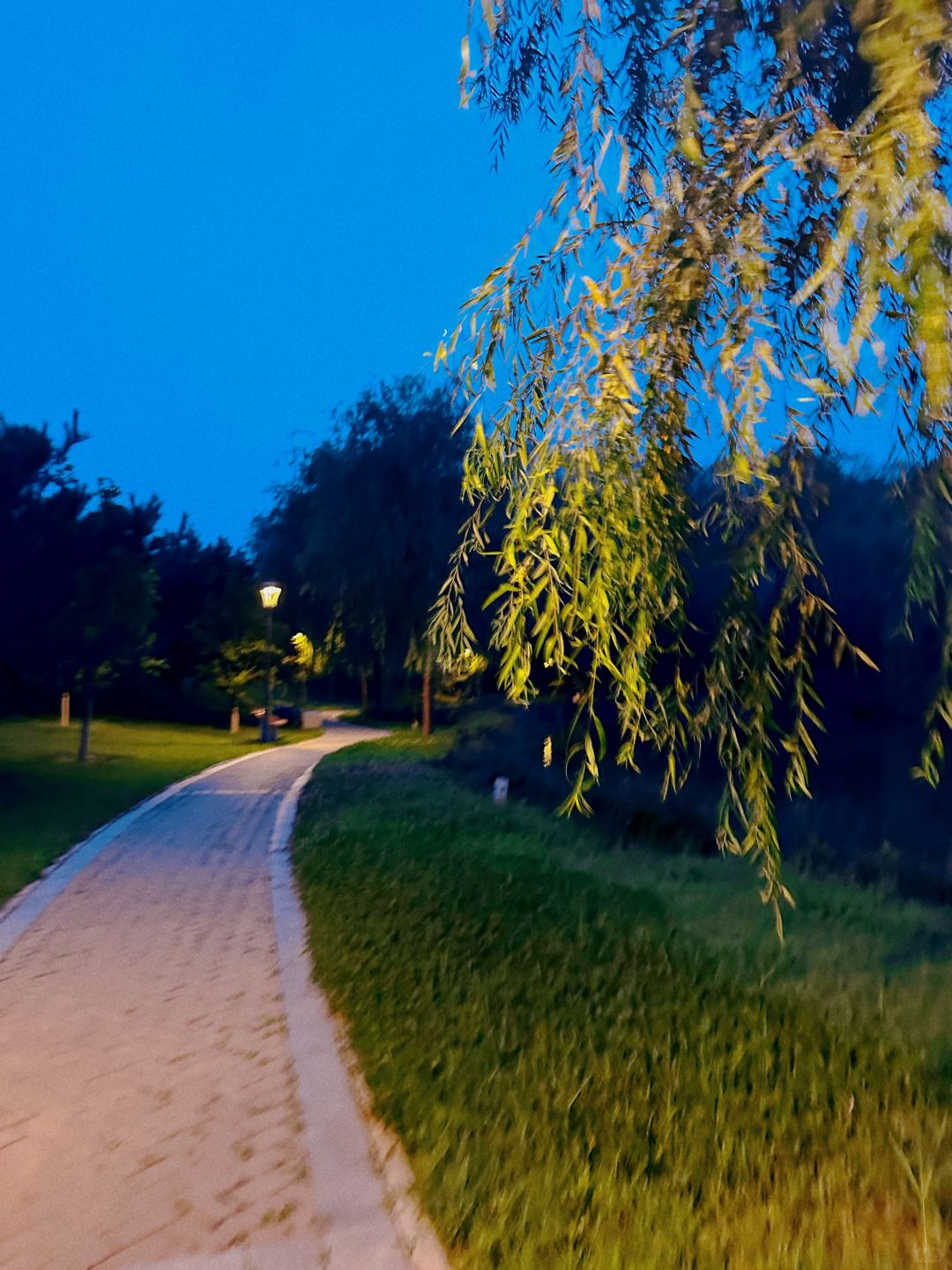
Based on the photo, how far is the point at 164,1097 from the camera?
5305mm

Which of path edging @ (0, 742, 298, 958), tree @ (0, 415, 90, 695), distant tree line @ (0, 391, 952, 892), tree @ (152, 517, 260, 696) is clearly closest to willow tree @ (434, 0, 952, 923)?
distant tree line @ (0, 391, 952, 892)

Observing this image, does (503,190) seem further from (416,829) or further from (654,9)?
(416,829)

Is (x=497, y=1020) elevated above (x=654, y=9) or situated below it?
below

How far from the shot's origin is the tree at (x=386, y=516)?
29344 mm

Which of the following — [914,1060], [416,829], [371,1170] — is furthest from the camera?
[416,829]

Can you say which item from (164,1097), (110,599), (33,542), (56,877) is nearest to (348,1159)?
(164,1097)

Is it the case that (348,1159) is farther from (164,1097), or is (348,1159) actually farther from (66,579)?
(66,579)

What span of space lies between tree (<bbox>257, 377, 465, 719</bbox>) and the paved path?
19.5 metres

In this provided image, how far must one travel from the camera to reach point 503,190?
23.3 feet

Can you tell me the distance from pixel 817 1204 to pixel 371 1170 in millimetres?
1741

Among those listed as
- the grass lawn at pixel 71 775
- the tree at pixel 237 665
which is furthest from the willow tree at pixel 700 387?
the tree at pixel 237 665

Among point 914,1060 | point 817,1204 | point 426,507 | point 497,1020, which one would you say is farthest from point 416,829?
point 426,507

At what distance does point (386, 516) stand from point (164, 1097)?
2481 cm

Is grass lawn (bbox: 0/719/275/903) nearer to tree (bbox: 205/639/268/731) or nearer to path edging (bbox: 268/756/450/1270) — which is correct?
tree (bbox: 205/639/268/731)
